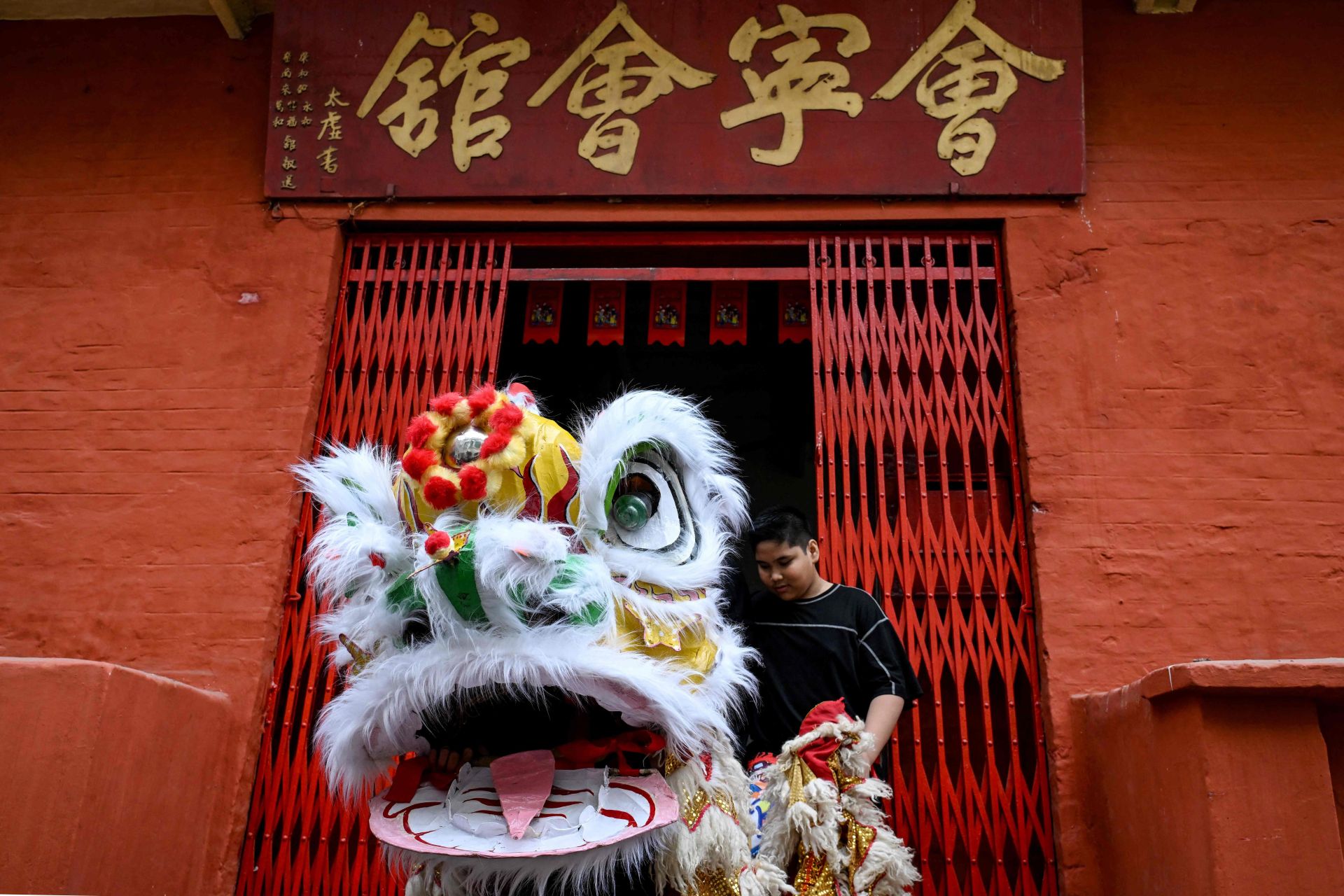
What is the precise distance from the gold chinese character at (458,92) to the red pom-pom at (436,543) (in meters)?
3.11

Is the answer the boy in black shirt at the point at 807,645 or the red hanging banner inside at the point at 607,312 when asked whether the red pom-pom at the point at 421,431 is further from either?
the red hanging banner inside at the point at 607,312

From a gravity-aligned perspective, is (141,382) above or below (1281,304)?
below

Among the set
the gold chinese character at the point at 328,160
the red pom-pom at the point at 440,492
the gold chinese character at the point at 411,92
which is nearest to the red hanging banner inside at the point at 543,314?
the gold chinese character at the point at 411,92

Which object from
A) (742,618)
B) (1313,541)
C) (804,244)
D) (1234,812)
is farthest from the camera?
(804,244)

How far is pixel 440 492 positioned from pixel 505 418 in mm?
236

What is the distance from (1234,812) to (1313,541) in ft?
6.33

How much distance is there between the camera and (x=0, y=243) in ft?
17.5

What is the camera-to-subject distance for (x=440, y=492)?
2.55 metres

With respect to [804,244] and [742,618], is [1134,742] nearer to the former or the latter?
[742,618]

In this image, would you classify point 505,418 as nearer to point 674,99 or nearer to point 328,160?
point 674,99

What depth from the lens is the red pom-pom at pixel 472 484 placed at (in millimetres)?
2539

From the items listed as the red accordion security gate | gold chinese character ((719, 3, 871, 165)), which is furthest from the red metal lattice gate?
gold chinese character ((719, 3, 871, 165))

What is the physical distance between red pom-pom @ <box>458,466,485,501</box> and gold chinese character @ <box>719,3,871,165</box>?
9.62 ft

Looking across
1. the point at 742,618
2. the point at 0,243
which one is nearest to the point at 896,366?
the point at 742,618
